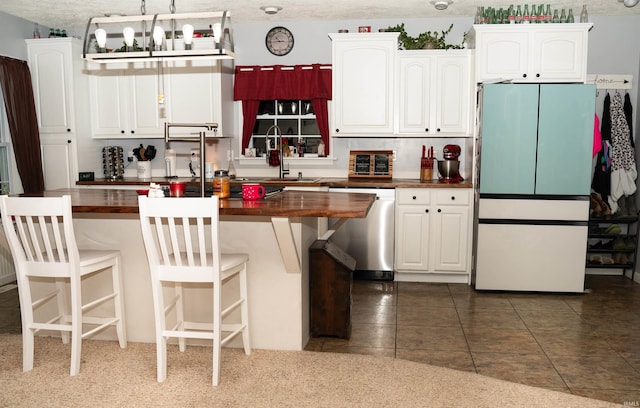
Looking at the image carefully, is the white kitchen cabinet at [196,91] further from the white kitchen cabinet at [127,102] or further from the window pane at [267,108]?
the window pane at [267,108]

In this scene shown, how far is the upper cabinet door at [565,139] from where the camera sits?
14.8 ft

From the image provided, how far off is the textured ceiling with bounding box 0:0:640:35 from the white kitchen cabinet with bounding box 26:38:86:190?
0.31m

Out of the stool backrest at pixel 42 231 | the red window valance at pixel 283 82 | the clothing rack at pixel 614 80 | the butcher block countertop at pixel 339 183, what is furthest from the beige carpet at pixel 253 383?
the clothing rack at pixel 614 80

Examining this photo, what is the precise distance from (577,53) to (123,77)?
439cm

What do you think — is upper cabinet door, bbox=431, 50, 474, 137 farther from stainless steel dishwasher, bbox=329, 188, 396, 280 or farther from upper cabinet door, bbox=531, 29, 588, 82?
stainless steel dishwasher, bbox=329, 188, 396, 280

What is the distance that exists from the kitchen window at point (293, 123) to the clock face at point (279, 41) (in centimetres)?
53

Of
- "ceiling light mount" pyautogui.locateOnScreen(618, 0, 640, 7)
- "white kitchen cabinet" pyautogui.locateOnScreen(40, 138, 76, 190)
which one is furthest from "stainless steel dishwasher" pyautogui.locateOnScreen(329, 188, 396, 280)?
"white kitchen cabinet" pyautogui.locateOnScreen(40, 138, 76, 190)

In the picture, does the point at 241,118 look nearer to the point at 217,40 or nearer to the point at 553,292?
the point at 217,40

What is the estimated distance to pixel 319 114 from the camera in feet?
18.3

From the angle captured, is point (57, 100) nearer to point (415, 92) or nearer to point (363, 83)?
point (363, 83)

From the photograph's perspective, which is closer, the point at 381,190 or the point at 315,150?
the point at 381,190

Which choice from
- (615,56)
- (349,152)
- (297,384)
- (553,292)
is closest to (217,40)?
(297,384)

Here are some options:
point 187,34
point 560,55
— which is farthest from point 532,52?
point 187,34

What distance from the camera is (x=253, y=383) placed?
9.28ft
